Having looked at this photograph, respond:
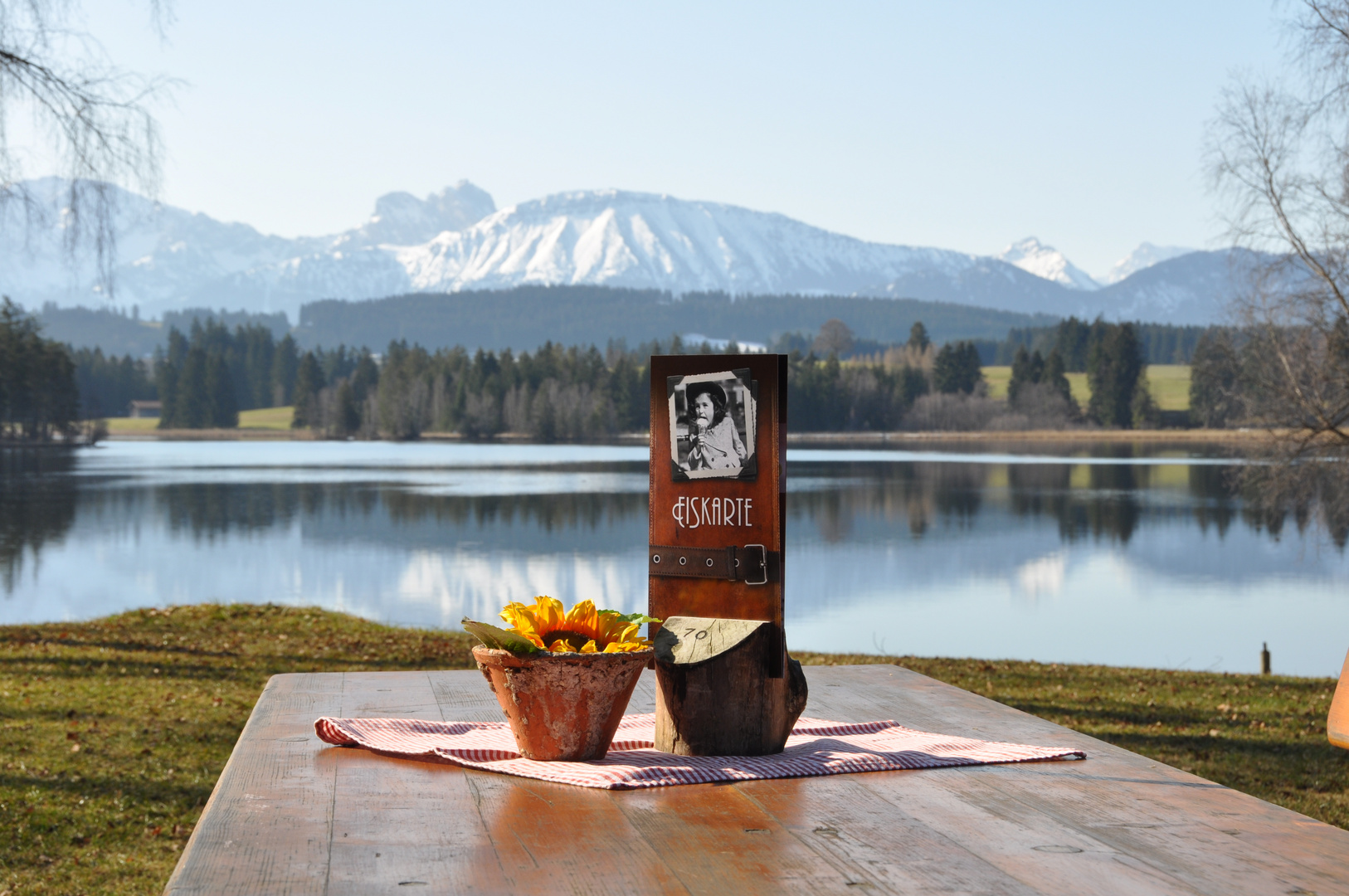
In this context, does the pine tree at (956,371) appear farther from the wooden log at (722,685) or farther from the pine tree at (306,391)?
the wooden log at (722,685)

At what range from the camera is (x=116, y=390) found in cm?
17225

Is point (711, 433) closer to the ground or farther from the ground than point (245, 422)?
farther from the ground

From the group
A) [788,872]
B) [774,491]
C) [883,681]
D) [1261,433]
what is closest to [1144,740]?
[883,681]

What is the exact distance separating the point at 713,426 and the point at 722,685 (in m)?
0.69

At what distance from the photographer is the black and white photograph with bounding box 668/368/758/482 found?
317 centimetres

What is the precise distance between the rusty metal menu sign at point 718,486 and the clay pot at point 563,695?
29 cm

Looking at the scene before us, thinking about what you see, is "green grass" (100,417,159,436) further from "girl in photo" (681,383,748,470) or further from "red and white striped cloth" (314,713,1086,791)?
"girl in photo" (681,383,748,470)

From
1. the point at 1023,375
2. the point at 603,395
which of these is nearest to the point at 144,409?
the point at 603,395

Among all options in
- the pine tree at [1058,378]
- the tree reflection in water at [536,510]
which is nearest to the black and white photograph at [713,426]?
the tree reflection in water at [536,510]

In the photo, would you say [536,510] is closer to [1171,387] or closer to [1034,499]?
[1034,499]

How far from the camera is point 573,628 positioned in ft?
9.91

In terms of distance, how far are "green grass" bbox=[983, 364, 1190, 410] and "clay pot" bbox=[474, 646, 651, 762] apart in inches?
4960

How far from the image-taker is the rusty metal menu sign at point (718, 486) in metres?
3.13

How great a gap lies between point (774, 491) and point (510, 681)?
0.84m
